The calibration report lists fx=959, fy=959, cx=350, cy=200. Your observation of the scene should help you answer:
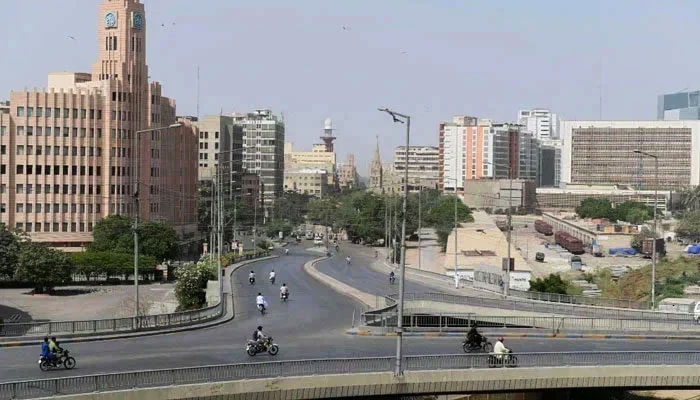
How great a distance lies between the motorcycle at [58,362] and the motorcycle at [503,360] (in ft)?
43.0

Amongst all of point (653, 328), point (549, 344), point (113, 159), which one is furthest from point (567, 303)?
point (113, 159)

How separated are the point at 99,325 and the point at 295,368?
11999mm

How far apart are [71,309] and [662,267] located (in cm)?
5298

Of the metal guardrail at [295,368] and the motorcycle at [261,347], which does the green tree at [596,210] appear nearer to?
the metal guardrail at [295,368]

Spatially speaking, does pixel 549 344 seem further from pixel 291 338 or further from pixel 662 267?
pixel 662 267

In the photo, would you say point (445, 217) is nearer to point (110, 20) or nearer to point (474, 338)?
point (110, 20)

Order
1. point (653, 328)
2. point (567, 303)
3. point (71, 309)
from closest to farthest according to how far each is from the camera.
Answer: point (653, 328)
point (567, 303)
point (71, 309)

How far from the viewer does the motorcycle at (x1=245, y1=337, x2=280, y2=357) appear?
3312 centimetres

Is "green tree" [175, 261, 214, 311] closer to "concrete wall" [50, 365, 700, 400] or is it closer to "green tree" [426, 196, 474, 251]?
"concrete wall" [50, 365, 700, 400]

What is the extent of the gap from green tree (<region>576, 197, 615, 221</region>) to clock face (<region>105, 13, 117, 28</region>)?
326 ft

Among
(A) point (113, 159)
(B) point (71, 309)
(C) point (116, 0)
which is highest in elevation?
(C) point (116, 0)

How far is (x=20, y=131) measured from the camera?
113 meters

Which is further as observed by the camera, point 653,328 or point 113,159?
point 113,159

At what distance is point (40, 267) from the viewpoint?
255ft
